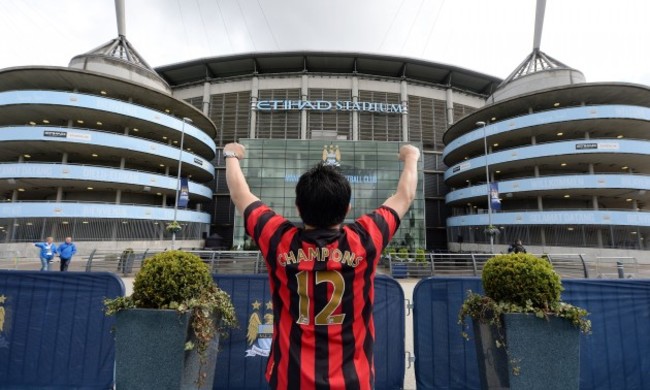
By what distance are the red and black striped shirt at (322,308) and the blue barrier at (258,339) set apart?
8.79 ft

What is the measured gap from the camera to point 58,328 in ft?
12.9

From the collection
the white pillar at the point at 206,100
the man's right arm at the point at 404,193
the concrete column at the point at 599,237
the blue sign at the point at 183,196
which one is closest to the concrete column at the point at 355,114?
the white pillar at the point at 206,100

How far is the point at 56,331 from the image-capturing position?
3.94 m

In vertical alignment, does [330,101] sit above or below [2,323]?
above

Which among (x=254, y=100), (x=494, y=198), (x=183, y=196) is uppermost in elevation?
(x=254, y=100)

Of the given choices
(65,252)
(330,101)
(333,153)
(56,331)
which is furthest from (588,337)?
(330,101)

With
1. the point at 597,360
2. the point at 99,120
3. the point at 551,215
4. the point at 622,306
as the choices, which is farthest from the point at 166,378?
the point at 99,120

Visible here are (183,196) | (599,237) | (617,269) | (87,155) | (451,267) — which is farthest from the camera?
(87,155)

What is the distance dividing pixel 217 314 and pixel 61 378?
104 inches

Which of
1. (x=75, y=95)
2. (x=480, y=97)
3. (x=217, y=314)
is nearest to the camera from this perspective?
(x=217, y=314)

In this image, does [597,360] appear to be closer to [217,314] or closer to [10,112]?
[217,314]

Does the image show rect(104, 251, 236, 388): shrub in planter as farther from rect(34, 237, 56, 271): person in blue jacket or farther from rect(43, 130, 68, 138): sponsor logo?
rect(43, 130, 68, 138): sponsor logo

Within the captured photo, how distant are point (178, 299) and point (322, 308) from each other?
2.32m

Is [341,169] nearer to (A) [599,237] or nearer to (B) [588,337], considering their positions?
(A) [599,237]
